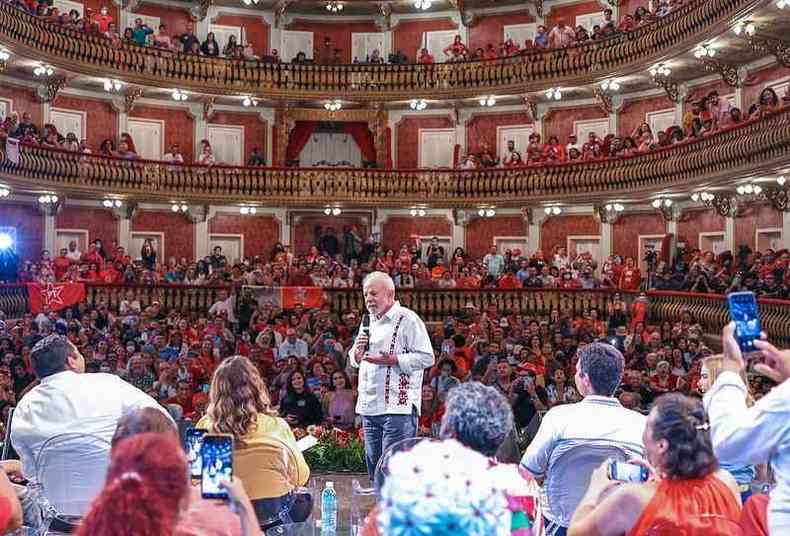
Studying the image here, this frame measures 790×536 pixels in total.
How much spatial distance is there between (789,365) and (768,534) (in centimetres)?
62

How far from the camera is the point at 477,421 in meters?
3.12

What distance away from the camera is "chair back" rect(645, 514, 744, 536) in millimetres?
3221

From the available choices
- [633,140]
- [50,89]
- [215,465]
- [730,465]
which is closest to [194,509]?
[215,465]

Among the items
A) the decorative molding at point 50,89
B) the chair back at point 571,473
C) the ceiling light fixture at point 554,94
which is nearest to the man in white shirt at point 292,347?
the chair back at point 571,473

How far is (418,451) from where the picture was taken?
2.46 m

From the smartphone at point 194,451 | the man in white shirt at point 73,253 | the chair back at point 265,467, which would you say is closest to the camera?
the smartphone at point 194,451

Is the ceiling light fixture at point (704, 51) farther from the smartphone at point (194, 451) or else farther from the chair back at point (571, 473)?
the smartphone at point (194, 451)

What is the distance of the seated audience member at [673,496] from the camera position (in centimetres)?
323

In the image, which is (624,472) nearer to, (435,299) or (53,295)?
(53,295)

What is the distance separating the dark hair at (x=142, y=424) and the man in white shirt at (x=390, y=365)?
286 cm

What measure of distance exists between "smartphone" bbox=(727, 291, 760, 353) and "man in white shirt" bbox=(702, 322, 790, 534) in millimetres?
43

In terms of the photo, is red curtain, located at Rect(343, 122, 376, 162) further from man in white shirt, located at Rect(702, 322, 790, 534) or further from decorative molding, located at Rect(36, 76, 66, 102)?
man in white shirt, located at Rect(702, 322, 790, 534)

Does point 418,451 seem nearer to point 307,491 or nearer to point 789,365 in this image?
point 789,365

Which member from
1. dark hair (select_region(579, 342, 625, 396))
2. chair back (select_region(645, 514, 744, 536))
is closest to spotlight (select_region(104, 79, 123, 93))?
dark hair (select_region(579, 342, 625, 396))
